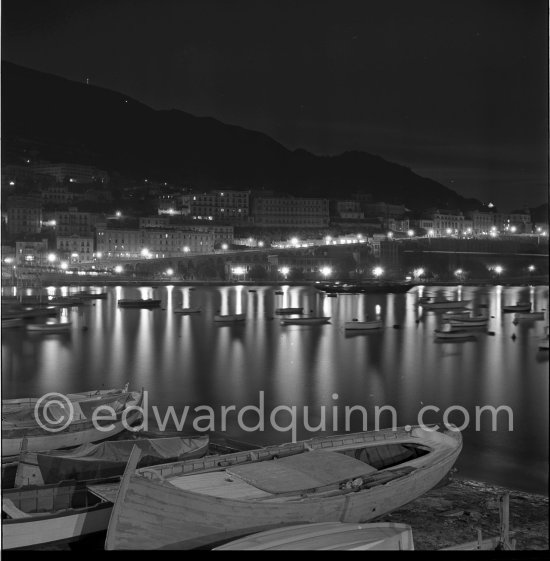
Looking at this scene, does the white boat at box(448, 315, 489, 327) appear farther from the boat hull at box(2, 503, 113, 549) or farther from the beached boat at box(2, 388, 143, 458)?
the boat hull at box(2, 503, 113, 549)

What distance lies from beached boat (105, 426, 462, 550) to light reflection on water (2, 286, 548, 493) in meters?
0.37

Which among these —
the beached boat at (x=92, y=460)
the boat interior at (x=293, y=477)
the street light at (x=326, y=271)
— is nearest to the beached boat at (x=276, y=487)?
the boat interior at (x=293, y=477)

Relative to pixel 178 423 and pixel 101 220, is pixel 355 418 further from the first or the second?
pixel 101 220

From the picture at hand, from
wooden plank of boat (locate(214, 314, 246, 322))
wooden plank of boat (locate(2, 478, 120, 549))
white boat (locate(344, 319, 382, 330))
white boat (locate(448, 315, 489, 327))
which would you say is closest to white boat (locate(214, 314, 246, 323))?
wooden plank of boat (locate(214, 314, 246, 322))

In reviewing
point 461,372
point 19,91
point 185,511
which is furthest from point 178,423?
point 19,91

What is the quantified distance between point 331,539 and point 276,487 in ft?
1.52

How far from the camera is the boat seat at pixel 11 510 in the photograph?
6.66 feet

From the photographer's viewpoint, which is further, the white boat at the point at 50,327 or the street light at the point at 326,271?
the street light at the point at 326,271

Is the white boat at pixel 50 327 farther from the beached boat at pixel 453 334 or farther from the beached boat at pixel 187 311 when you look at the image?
the beached boat at pixel 453 334

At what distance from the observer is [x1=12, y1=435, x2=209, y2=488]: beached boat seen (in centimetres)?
240

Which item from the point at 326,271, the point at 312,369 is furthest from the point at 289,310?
the point at 326,271

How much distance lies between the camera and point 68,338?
7.97 metres

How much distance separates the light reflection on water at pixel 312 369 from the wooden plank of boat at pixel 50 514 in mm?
1262

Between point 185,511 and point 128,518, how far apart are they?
0.13m
